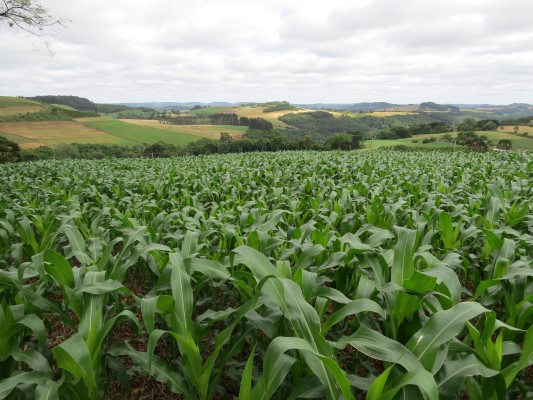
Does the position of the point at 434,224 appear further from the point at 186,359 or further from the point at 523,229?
the point at 186,359

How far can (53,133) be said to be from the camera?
64875 mm

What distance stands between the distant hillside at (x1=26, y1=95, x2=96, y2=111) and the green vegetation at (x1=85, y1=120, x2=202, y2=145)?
80.8 feet

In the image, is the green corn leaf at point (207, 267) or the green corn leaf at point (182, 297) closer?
the green corn leaf at point (182, 297)

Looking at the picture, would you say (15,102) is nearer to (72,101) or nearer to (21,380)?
(72,101)

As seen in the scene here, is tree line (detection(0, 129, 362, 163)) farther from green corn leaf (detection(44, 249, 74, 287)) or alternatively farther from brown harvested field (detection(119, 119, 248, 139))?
green corn leaf (detection(44, 249, 74, 287))

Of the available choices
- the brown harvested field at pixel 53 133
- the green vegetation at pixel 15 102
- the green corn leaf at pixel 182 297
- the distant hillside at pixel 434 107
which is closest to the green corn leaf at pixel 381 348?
the green corn leaf at pixel 182 297

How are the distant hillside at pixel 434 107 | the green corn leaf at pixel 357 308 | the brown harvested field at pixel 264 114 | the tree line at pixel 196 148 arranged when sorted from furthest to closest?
the distant hillside at pixel 434 107 → the brown harvested field at pixel 264 114 → the tree line at pixel 196 148 → the green corn leaf at pixel 357 308

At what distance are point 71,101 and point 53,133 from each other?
4050 cm

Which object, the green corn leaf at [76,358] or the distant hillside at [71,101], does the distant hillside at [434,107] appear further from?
the green corn leaf at [76,358]

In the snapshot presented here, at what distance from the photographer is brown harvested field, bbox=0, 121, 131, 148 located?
58.7 meters

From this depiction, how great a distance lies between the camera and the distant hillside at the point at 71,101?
92481 mm

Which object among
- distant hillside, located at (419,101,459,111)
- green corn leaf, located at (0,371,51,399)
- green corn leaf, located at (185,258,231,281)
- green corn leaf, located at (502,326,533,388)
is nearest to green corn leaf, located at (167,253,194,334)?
green corn leaf, located at (185,258,231,281)

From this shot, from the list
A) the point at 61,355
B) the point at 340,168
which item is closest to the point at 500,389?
the point at 61,355

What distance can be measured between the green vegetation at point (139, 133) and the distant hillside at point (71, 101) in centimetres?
2463
